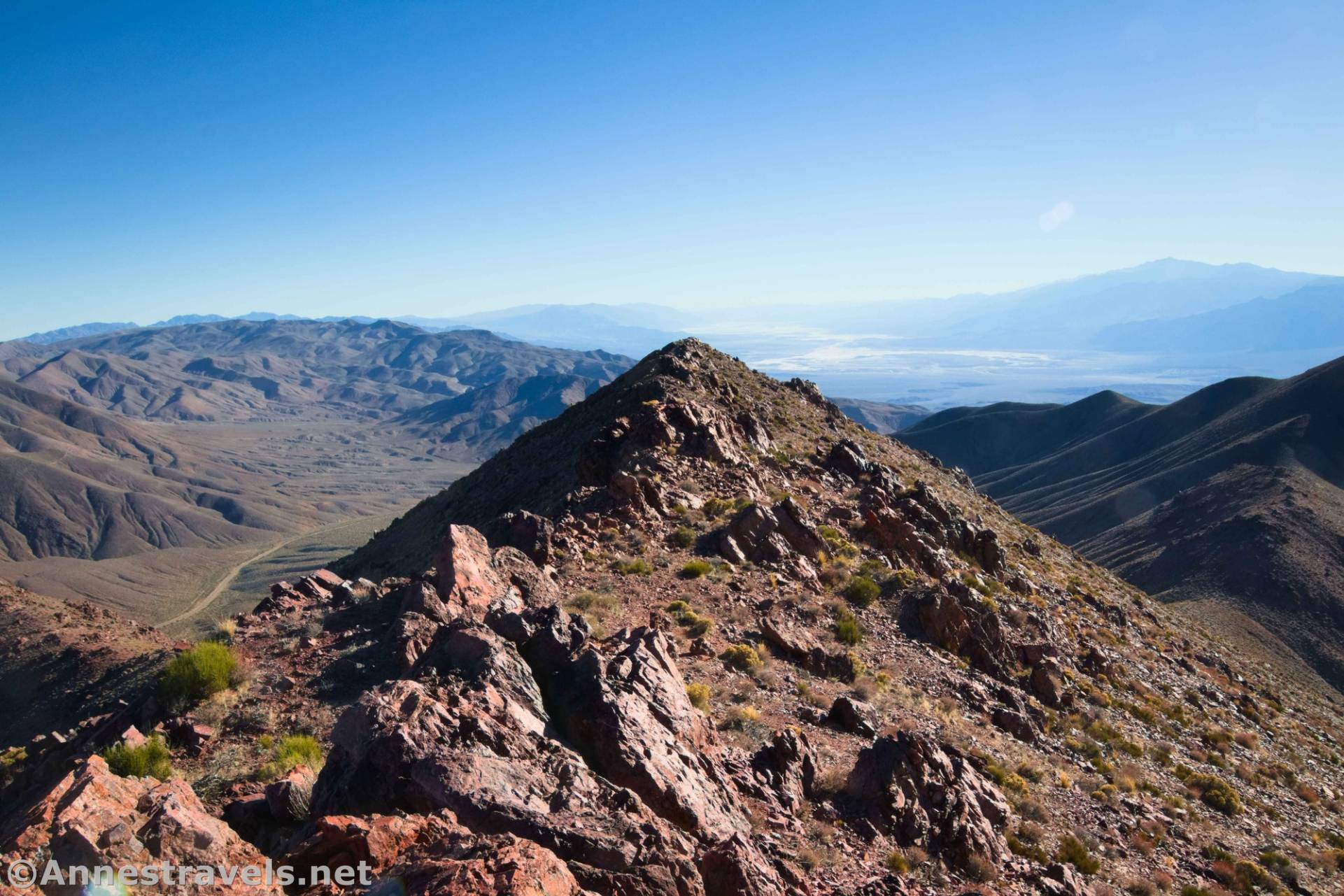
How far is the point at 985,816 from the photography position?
10672 millimetres

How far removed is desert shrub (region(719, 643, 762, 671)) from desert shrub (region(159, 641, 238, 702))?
27.0 feet

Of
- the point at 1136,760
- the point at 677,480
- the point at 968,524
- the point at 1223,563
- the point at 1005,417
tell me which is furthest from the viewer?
the point at 1005,417

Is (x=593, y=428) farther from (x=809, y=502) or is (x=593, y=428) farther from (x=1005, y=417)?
(x=1005, y=417)

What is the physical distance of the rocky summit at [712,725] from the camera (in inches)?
251

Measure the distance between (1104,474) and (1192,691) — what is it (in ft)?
265

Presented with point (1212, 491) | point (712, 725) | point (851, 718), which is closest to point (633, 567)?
point (851, 718)

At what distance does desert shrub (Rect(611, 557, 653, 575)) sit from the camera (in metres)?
16.9

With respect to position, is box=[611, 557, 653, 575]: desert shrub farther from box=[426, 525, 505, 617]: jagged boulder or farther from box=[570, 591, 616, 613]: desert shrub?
box=[426, 525, 505, 617]: jagged boulder

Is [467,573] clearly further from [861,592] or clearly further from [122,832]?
[861,592]

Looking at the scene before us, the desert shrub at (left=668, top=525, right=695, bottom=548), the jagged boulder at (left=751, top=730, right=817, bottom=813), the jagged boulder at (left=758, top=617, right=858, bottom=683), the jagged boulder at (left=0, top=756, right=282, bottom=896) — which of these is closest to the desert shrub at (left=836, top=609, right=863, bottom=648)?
the jagged boulder at (left=758, top=617, right=858, bottom=683)

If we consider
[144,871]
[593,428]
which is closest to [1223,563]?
[593,428]

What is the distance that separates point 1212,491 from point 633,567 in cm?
7463

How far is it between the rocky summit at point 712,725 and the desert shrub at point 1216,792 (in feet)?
0.23

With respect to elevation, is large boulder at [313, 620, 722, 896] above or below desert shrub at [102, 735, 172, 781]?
above
